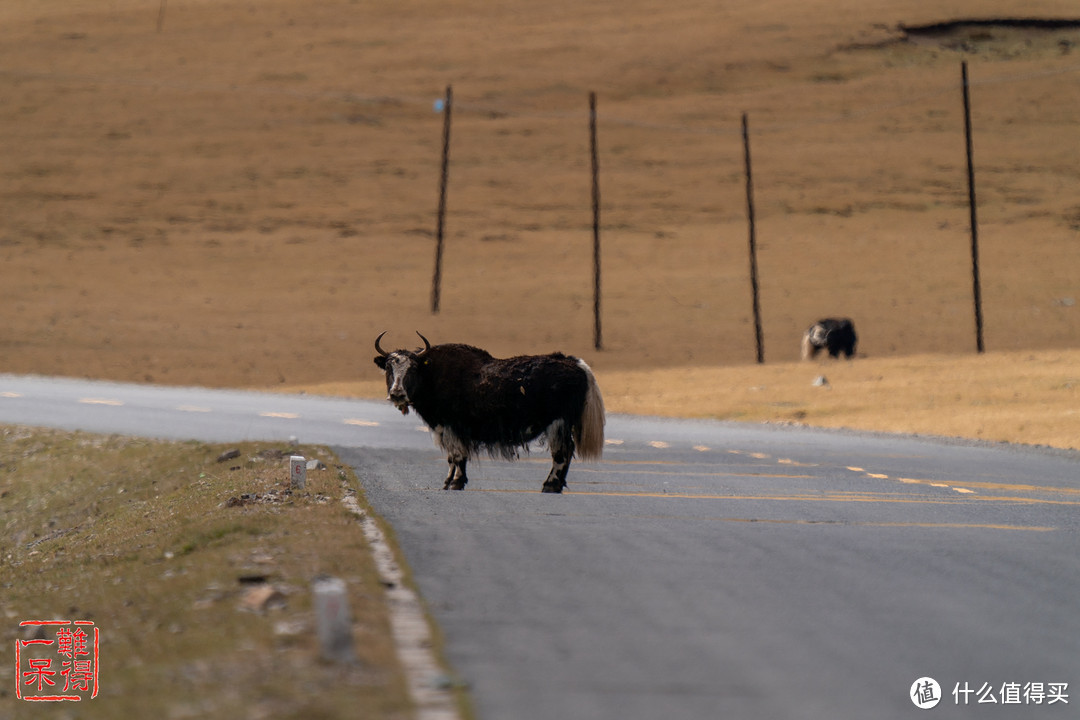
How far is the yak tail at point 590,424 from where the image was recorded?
15.0m

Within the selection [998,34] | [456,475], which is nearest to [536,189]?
[998,34]

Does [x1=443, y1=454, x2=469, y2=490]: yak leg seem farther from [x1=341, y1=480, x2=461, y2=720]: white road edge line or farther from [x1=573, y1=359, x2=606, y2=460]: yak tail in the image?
[x1=341, y1=480, x2=461, y2=720]: white road edge line

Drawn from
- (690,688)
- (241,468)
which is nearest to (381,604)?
(690,688)

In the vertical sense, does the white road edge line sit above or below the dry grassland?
below

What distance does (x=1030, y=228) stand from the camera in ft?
239

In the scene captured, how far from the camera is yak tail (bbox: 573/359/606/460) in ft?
49.3

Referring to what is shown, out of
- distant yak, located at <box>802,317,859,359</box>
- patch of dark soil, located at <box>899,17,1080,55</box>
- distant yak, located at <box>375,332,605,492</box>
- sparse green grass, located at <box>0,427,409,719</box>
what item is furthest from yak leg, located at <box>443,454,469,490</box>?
patch of dark soil, located at <box>899,17,1080,55</box>

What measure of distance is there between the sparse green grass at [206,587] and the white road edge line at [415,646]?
8 centimetres

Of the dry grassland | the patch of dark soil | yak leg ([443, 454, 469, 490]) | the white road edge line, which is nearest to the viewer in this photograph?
the white road edge line

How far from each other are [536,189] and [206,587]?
71.7 metres

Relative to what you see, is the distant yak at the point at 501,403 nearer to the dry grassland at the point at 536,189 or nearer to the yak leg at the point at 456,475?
the yak leg at the point at 456,475

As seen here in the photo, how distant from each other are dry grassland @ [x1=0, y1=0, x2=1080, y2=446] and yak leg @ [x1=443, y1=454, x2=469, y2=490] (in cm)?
1507

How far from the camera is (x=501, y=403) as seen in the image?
14.9 meters

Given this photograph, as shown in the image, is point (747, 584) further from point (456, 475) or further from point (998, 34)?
point (998, 34)
